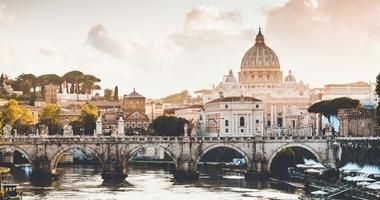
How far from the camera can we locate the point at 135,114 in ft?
481

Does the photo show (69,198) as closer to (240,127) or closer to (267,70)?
(240,127)

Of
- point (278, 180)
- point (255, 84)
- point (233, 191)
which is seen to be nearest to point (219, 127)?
point (255, 84)

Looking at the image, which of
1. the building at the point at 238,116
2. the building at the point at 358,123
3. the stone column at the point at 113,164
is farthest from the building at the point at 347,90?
the stone column at the point at 113,164

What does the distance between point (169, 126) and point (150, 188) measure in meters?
45.1

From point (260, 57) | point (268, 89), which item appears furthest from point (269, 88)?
point (260, 57)

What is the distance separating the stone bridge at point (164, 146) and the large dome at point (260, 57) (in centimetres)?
7852

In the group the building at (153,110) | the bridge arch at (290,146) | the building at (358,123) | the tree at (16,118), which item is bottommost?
the bridge arch at (290,146)

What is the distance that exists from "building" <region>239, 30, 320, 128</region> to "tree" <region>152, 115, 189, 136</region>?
23761 millimetres

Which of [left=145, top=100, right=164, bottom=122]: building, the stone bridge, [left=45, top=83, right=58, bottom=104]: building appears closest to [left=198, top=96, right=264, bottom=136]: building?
[left=145, top=100, right=164, bottom=122]: building

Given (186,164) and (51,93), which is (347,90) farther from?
(186,164)

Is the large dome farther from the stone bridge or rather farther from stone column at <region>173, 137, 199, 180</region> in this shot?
stone column at <region>173, 137, 199, 180</region>

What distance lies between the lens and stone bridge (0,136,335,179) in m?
85.4

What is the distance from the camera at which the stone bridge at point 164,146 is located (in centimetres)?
8544

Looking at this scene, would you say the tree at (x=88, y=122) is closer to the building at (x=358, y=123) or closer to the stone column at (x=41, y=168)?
the stone column at (x=41, y=168)
